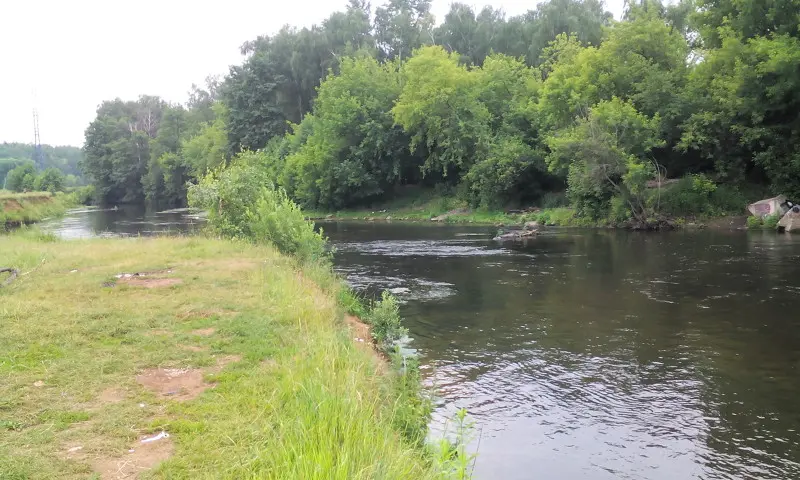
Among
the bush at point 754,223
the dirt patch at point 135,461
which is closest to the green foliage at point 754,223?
the bush at point 754,223

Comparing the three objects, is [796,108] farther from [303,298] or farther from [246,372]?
[246,372]

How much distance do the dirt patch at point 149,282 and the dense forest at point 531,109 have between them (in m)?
11.4

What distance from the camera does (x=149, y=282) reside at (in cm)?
1338

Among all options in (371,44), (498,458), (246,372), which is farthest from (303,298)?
(371,44)

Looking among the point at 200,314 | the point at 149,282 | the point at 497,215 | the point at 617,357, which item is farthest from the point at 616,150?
the point at 200,314

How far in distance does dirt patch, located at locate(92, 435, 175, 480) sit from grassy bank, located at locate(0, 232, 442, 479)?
16 mm

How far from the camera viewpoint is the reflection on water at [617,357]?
775cm

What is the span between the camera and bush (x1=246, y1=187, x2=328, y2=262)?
1878 centimetres

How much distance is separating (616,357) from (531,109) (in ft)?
125

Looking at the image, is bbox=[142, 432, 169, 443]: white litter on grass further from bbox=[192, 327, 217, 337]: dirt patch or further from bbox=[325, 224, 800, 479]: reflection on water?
bbox=[325, 224, 800, 479]: reflection on water

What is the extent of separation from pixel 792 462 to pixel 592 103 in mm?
33146

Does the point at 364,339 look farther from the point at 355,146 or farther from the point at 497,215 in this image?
the point at 355,146

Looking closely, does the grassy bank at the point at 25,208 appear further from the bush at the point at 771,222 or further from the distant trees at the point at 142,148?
the bush at the point at 771,222

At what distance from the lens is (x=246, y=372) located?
7.27 metres
